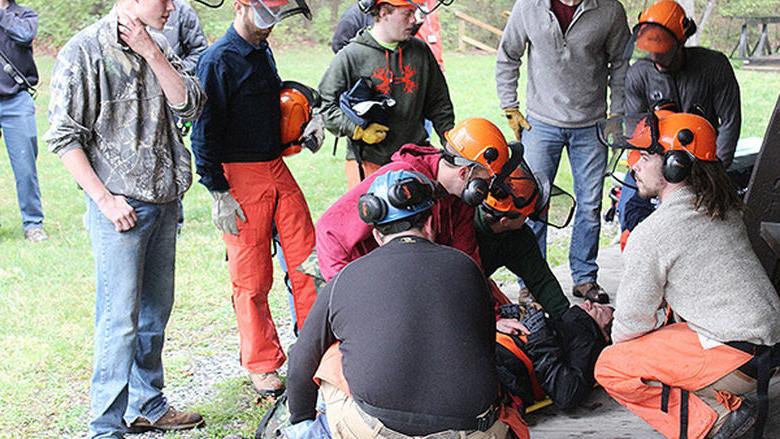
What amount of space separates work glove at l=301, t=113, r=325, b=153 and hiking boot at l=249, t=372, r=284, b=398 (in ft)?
4.06

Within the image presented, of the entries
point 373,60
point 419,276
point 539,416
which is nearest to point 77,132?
point 419,276

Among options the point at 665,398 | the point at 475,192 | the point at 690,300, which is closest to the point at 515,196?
the point at 475,192

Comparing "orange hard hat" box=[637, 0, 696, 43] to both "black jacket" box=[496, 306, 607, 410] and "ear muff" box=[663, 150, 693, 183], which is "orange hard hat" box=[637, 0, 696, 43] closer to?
"ear muff" box=[663, 150, 693, 183]

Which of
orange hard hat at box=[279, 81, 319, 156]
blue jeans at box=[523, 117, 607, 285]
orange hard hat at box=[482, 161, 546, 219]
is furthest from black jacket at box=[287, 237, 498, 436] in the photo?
blue jeans at box=[523, 117, 607, 285]

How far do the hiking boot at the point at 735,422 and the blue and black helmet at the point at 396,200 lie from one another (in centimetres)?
157

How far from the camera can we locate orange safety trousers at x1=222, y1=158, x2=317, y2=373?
456 cm

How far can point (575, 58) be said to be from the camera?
5762 millimetres

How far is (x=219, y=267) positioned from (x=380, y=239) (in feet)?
15.1

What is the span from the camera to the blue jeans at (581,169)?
5.81m

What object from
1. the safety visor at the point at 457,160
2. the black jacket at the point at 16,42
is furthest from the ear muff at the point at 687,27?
the black jacket at the point at 16,42

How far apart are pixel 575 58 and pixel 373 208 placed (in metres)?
Answer: 3.15

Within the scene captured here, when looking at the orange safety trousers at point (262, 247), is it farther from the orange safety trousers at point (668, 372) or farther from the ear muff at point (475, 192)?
the orange safety trousers at point (668, 372)

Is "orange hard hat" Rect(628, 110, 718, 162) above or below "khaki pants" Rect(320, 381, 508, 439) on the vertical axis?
above

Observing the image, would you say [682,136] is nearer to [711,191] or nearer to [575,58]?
[711,191]
